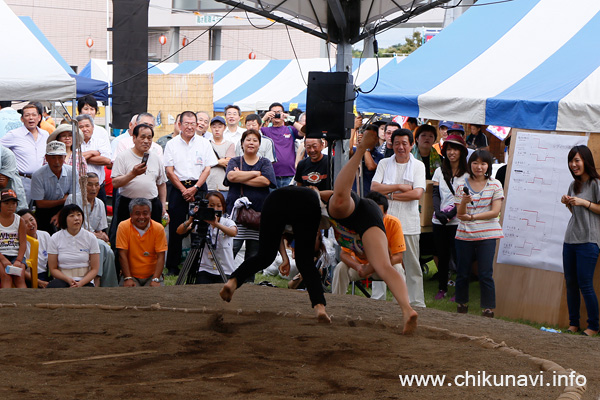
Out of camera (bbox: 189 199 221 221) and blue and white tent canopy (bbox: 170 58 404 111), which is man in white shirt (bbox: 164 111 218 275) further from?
blue and white tent canopy (bbox: 170 58 404 111)

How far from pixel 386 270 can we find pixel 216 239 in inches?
80.8

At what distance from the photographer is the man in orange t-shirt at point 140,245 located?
19.6ft

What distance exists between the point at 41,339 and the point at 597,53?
13.7ft

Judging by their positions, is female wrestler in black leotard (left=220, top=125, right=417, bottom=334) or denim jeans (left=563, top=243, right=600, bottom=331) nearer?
female wrestler in black leotard (left=220, top=125, right=417, bottom=334)

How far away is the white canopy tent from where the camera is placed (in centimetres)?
532

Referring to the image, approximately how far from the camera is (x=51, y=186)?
20.4 feet

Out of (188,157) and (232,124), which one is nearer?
(188,157)

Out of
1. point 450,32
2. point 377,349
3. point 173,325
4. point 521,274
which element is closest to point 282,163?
point 450,32

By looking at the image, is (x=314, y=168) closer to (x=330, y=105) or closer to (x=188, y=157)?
(x=330, y=105)

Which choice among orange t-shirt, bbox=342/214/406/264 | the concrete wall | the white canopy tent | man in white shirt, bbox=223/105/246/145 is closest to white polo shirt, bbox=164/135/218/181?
man in white shirt, bbox=223/105/246/145

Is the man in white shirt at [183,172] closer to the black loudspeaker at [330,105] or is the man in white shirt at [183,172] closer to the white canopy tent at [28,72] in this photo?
the white canopy tent at [28,72]

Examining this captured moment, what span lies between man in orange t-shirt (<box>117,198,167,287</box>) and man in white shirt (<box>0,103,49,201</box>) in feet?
3.73

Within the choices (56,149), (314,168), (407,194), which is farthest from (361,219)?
(56,149)

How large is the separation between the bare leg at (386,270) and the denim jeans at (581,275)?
4.99 feet
